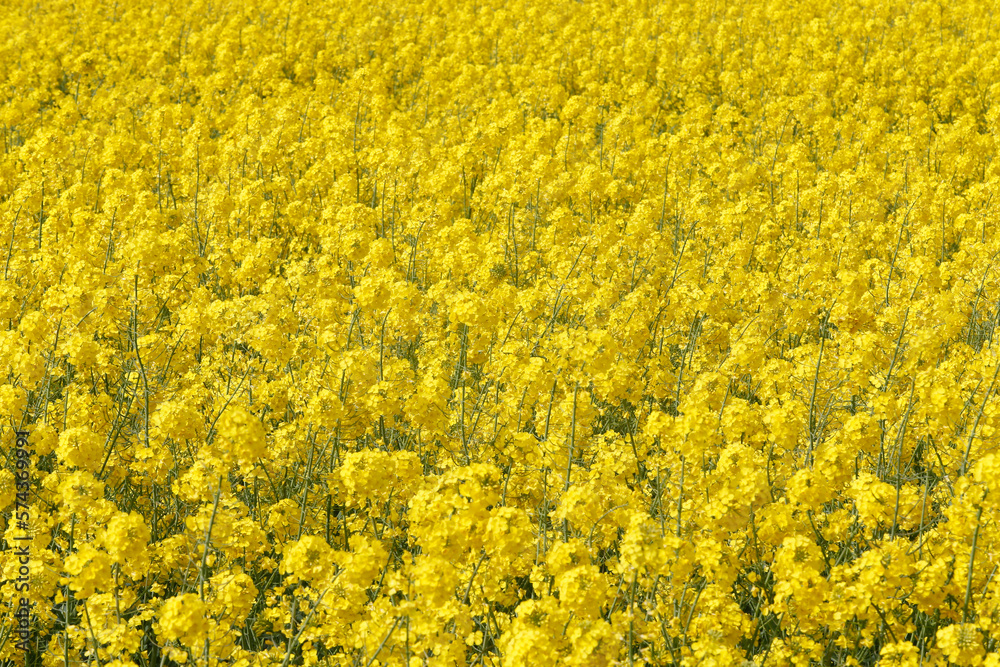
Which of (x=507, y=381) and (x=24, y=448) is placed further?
(x=507, y=381)

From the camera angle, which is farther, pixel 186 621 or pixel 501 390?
pixel 501 390

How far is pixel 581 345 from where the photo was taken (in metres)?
5.29

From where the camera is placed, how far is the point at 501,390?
6.57 meters

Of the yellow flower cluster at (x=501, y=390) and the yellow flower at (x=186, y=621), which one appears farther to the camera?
the yellow flower cluster at (x=501, y=390)

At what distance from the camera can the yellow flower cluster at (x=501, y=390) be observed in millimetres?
4133

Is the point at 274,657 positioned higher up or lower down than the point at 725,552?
lower down

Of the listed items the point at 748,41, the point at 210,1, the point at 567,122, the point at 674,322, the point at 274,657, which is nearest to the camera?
the point at 274,657

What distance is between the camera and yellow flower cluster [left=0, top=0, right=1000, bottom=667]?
13.6 ft

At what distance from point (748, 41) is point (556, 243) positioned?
10347 millimetres

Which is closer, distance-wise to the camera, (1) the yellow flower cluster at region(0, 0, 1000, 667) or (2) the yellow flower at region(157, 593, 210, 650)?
(2) the yellow flower at region(157, 593, 210, 650)

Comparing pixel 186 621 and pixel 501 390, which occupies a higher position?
pixel 186 621

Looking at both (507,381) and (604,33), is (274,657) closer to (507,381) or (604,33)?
(507,381)

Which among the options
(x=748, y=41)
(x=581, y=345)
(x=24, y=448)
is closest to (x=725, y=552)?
(x=581, y=345)

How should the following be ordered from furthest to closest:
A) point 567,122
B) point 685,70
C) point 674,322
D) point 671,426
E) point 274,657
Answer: point 685,70
point 567,122
point 674,322
point 671,426
point 274,657
